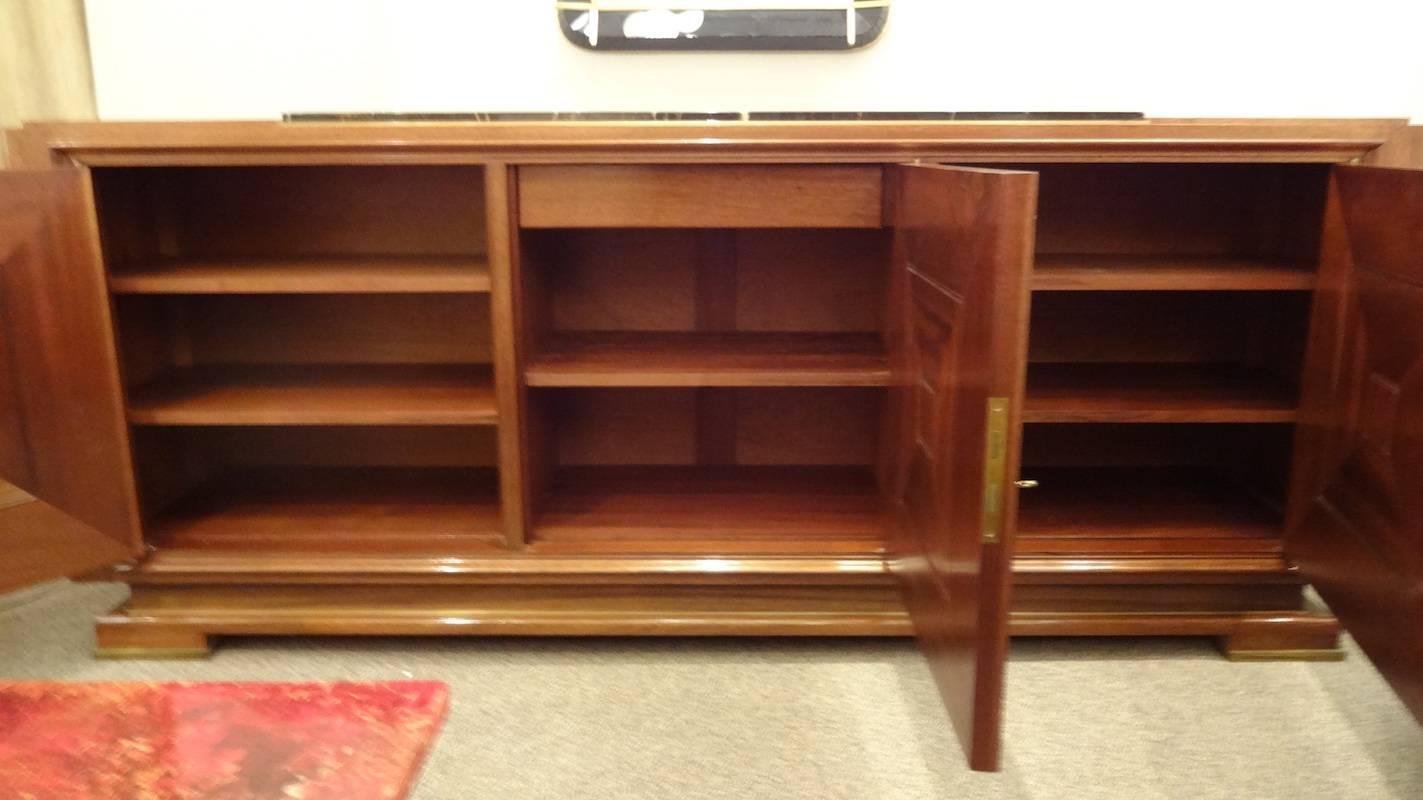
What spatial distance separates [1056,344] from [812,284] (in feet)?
1.40

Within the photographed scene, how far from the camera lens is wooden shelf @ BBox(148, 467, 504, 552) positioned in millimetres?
1397

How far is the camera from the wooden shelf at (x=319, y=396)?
1.35 m

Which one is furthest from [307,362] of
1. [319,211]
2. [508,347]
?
[508,347]

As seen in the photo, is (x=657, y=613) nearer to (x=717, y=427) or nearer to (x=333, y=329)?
(x=717, y=427)

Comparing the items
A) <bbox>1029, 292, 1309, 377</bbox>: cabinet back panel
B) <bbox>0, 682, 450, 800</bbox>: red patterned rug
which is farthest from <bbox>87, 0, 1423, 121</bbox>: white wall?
<bbox>0, 682, 450, 800</bbox>: red patterned rug

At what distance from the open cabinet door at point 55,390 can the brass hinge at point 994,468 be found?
110cm

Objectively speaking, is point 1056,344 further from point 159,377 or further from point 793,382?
point 159,377

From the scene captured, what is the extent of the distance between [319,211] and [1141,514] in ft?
4.56

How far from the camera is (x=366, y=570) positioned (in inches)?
53.4

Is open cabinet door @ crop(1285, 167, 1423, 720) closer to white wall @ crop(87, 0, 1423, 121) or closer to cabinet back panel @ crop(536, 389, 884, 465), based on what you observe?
white wall @ crop(87, 0, 1423, 121)

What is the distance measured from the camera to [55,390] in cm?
123

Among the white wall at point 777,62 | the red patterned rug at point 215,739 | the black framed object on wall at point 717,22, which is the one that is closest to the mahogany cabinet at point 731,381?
the white wall at point 777,62

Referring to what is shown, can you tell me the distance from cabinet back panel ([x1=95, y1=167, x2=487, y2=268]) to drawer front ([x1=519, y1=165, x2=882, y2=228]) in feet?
1.19

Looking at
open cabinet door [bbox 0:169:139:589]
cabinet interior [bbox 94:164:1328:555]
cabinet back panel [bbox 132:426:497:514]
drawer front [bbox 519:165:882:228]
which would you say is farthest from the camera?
cabinet back panel [bbox 132:426:497:514]
